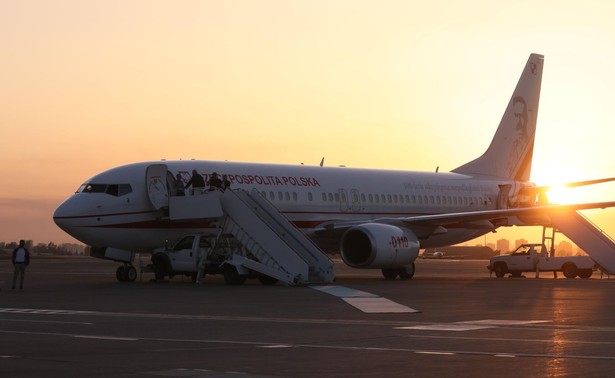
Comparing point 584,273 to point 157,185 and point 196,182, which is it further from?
point 157,185

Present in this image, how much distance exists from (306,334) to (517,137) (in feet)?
120

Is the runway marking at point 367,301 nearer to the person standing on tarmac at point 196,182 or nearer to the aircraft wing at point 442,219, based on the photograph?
the person standing on tarmac at point 196,182

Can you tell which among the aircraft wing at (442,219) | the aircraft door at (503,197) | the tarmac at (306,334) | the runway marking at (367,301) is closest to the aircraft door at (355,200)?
the aircraft wing at (442,219)

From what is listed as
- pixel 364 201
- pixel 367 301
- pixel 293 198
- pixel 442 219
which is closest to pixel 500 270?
pixel 364 201

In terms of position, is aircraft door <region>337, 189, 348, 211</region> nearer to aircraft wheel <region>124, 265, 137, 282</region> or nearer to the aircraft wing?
the aircraft wing


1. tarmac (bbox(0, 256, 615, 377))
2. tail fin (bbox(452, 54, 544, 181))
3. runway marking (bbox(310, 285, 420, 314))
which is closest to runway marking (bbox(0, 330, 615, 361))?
tarmac (bbox(0, 256, 615, 377))

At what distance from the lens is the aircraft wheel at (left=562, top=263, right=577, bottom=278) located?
44656 mm

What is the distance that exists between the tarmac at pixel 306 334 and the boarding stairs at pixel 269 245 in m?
4.62

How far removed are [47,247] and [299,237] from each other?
114m

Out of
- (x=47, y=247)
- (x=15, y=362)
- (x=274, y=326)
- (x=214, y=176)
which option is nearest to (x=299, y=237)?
(x=214, y=176)

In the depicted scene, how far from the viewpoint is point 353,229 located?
1427 inches

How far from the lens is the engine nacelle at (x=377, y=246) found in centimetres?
3550

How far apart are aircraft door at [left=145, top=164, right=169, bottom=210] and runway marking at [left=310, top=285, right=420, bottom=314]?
683cm

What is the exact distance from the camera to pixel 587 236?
42.2m
